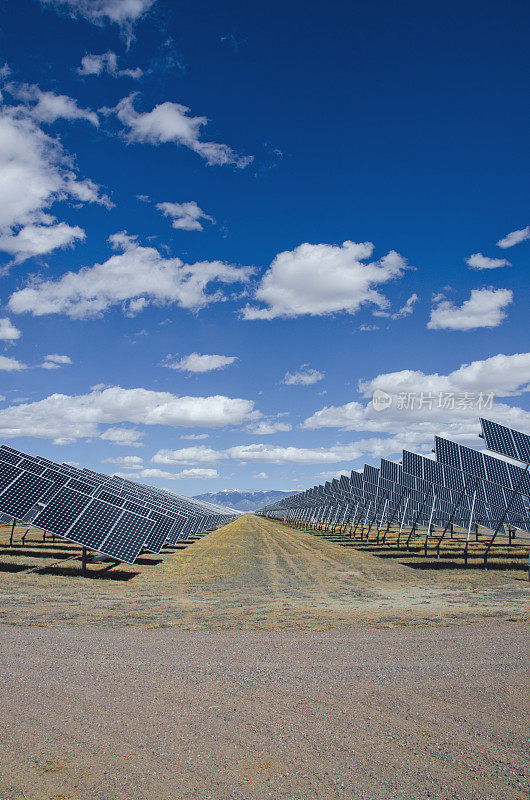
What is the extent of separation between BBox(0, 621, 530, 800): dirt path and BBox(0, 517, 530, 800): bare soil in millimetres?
25

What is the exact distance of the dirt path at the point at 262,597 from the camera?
1367cm

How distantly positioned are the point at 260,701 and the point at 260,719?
0.66 m

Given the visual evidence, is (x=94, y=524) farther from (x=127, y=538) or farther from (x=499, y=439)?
(x=499, y=439)

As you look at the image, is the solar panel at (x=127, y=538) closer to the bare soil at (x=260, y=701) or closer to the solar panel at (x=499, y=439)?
the bare soil at (x=260, y=701)

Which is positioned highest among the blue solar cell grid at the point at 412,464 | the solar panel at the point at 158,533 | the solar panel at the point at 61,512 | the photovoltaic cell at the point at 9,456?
the blue solar cell grid at the point at 412,464

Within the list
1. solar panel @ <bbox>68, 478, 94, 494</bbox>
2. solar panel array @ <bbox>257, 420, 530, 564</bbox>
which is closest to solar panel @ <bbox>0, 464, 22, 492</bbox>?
solar panel @ <bbox>68, 478, 94, 494</bbox>

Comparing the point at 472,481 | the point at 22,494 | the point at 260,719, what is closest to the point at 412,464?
the point at 472,481

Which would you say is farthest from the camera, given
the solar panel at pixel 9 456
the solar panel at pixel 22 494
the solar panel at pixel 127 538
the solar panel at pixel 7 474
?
the solar panel at pixel 9 456

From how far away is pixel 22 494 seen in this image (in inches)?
930

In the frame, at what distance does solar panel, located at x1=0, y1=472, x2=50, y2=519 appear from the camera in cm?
2264

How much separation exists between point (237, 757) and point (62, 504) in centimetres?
1806

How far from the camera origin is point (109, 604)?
612 inches

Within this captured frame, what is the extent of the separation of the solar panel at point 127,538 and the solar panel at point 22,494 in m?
4.46

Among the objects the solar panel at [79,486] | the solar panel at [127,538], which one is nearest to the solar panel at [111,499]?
the solar panel at [79,486]
